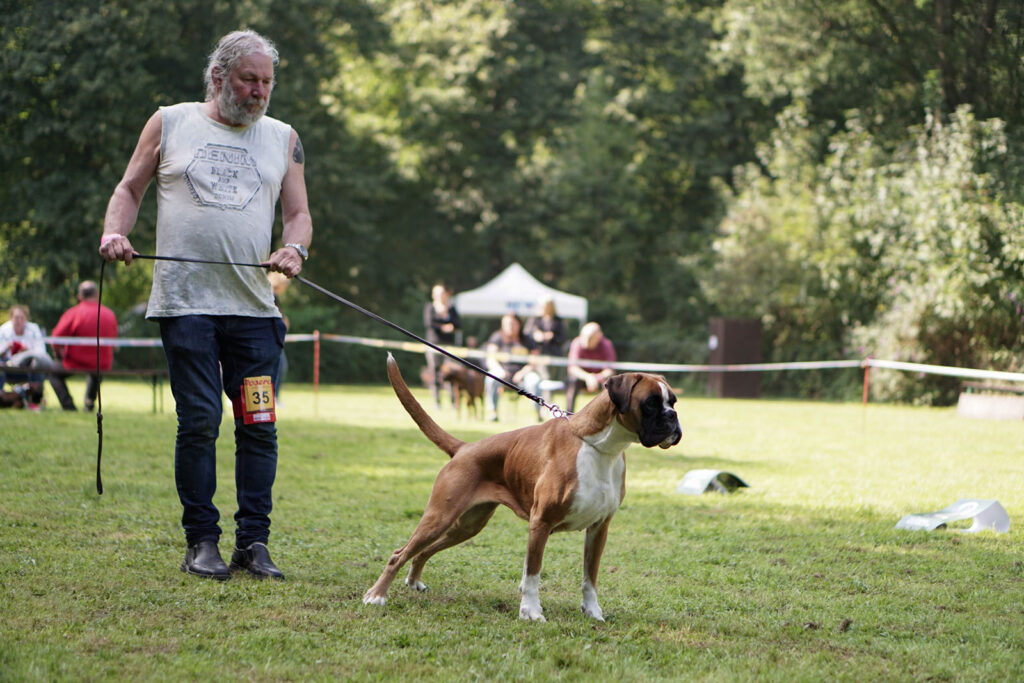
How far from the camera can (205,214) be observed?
14.6 ft

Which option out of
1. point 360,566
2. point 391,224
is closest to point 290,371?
point 391,224

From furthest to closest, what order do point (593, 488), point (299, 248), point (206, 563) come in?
point (299, 248)
point (206, 563)
point (593, 488)

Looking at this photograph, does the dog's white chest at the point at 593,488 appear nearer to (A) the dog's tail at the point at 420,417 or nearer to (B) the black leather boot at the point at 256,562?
(A) the dog's tail at the point at 420,417

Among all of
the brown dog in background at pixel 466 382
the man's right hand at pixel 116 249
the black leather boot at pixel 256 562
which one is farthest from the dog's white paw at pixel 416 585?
the brown dog in background at pixel 466 382

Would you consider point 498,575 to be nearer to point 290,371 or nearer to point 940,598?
point 940,598

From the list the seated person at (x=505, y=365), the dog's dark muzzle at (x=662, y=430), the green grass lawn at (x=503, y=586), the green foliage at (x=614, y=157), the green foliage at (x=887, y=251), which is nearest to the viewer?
the green grass lawn at (x=503, y=586)

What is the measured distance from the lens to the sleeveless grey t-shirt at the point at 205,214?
4406 mm

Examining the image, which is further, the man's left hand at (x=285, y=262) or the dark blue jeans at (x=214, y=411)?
the dark blue jeans at (x=214, y=411)

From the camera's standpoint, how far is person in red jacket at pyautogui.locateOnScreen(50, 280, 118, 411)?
12.6m

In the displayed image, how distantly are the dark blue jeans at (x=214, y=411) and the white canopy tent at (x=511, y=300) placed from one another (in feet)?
62.1

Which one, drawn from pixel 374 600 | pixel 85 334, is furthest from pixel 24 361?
pixel 374 600

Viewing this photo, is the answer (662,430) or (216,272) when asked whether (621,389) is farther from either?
(216,272)

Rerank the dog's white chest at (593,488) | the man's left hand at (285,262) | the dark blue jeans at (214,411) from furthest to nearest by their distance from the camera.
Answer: the dark blue jeans at (214,411) → the man's left hand at (285,262) → the dog's white chest at (593,488)

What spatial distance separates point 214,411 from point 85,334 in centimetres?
944
